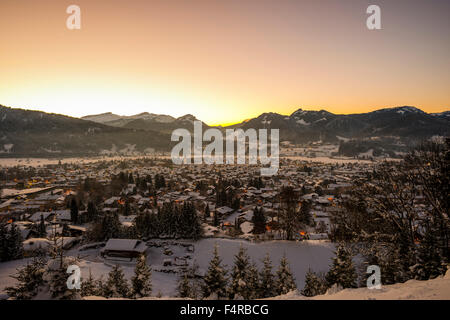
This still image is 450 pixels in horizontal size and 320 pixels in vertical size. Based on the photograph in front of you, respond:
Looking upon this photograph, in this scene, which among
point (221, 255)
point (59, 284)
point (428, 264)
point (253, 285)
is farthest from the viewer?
point (221, 255)

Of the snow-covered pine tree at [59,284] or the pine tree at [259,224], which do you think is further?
the pine tree at [259,224]

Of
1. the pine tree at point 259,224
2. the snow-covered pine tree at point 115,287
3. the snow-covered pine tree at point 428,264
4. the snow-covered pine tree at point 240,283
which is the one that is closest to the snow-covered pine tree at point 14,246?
the snow-covered pine tree at point 115,287

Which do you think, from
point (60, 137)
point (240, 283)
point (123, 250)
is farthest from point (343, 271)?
point (60, 137)

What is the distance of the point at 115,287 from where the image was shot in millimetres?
9711

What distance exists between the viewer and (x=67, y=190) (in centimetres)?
4606

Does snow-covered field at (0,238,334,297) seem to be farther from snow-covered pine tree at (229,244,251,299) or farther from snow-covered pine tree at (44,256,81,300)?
snow-covered pine tree at (44,256,81,300)

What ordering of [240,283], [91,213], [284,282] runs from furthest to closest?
[91,213] → [284,282] → [240,283]

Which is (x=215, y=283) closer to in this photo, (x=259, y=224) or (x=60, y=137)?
(x=259, y=224)

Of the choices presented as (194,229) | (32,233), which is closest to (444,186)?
(194,229)

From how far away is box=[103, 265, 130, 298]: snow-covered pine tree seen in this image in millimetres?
9438

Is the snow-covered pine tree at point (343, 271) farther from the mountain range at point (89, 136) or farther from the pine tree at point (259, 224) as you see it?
the mountain range at point (89, 136)

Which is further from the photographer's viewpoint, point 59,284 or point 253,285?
point 253,285

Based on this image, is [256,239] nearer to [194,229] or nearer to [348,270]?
[194,229]

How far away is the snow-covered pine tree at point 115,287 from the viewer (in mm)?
9438
